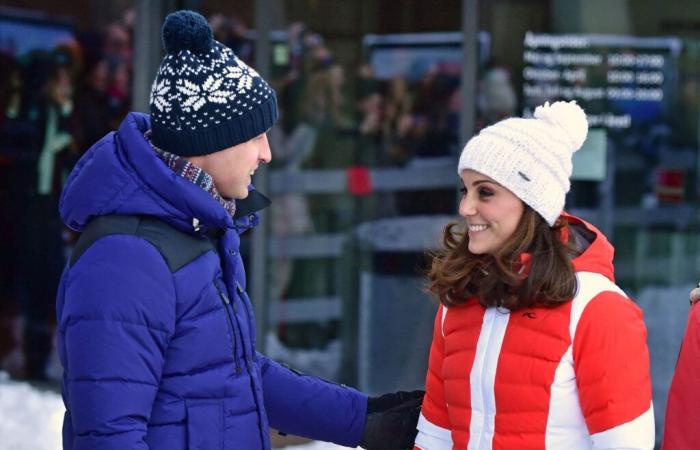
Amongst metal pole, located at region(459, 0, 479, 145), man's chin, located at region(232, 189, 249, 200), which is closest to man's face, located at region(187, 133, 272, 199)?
man's chin, located at region(232, 189, 249, 200)

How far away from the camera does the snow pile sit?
602cm

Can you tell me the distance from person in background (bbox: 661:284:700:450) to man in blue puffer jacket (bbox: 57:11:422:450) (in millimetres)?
938

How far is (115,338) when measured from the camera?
243cm

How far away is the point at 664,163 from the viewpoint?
601cm

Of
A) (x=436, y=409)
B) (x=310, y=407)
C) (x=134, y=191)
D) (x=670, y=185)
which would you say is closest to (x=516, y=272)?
(x=436, y=409)

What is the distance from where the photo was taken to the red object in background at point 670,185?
598 centimetres

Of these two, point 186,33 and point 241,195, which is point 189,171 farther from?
point 186,33

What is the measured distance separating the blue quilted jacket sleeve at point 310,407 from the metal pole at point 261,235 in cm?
343

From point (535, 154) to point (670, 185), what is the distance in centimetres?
341

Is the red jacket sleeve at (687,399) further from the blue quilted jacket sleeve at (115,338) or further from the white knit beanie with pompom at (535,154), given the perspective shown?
the blue quilted jacket sleeve at (115,338)

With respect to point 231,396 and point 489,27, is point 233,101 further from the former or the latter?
point 489,27

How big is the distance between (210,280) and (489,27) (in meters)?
3.91

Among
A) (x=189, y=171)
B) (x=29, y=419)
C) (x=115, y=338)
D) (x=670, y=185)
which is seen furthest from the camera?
(x=29, y=419)

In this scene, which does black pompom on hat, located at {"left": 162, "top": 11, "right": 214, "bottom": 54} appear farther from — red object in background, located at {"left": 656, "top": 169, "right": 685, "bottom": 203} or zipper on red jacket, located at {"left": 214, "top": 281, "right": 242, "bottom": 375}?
red object in background, located at {"left": 656, "top": 169, "right": 685, "bottom": 203}
